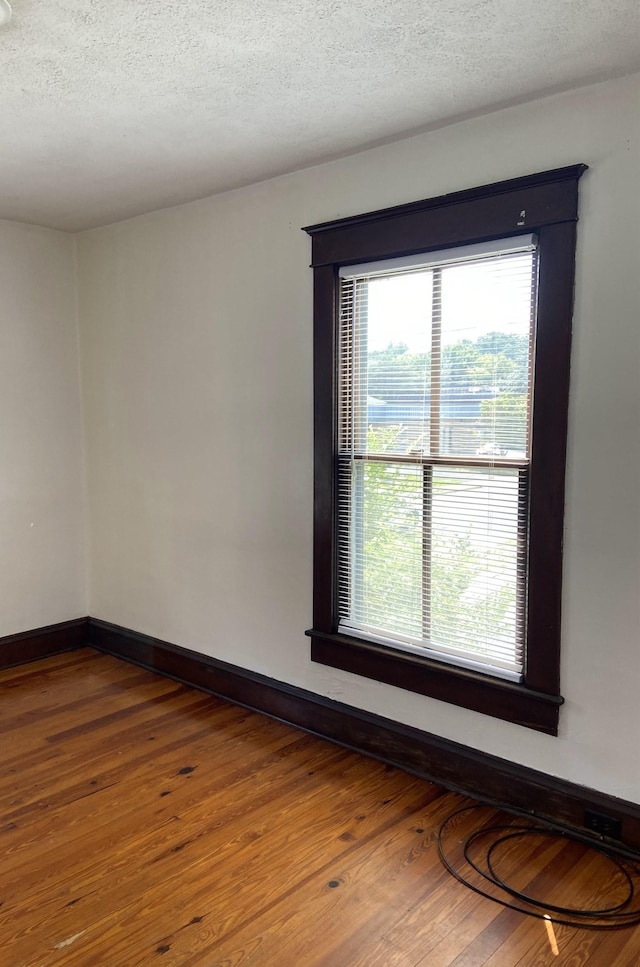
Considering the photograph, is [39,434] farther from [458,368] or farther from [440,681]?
[440,681]

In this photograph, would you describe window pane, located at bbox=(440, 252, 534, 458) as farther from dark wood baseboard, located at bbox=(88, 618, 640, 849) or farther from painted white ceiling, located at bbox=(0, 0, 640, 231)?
dark wood baseboard, located at bbox=(88, 618, 640, 849)

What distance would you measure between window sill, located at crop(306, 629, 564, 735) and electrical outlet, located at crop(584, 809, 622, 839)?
0.30 m

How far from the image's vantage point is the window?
2.51 m

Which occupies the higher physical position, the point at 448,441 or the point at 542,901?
the point at 448,441

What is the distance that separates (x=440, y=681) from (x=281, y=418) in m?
1.40

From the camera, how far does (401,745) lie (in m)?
2.96

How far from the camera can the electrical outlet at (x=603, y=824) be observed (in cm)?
241

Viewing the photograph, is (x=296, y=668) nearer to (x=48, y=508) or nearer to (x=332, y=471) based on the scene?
(x=332, y=471)

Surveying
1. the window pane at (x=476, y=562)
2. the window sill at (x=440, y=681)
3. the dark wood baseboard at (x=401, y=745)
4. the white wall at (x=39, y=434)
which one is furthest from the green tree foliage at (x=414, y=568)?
the white wall at (x=39, y=434)

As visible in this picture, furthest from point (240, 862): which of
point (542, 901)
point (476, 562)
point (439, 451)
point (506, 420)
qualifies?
point (506, 420)

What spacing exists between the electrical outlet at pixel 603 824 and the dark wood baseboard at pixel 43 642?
10.7ft

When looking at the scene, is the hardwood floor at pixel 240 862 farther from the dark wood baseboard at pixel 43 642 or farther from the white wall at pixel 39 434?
the white wall at pixel 39 434

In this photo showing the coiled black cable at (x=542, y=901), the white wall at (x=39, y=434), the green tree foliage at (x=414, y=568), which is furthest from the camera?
the white wall at (x=39, y=434)

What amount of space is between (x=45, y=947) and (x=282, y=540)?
6.09 feet
